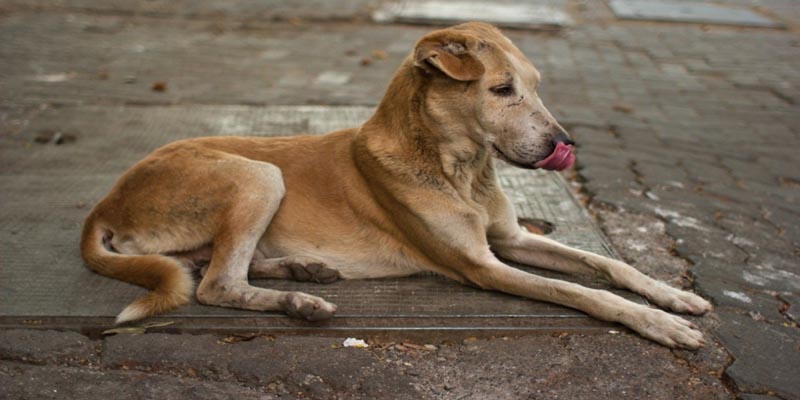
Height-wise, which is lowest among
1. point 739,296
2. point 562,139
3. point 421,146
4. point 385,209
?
point 739,296

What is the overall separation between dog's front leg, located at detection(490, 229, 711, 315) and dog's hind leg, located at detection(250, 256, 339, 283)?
832 millimetres

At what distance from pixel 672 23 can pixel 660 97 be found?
3.46m

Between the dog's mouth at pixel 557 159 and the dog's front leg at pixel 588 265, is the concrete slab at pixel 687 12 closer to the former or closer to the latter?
the dog's front leg at pixel 588 265

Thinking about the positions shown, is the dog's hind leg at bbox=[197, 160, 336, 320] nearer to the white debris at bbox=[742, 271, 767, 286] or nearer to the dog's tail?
the dog's tail

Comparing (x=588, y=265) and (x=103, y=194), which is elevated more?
(x=588, y=265)

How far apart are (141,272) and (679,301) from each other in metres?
2.35

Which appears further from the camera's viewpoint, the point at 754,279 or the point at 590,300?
the point at 754,279

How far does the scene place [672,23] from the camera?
1066cm

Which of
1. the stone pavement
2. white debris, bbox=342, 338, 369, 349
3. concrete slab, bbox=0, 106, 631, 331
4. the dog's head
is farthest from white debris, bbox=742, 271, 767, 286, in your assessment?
white debris, bbox=342, 338, 369, 349

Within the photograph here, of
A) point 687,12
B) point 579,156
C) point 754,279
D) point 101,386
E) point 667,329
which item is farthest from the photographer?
point 687,12

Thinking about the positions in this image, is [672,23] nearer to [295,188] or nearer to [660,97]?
[660,97]

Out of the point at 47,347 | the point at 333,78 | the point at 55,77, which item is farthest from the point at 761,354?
the point at 55,77

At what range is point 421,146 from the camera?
153 inches

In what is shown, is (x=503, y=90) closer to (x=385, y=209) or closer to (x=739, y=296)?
(x=385, y=209)
